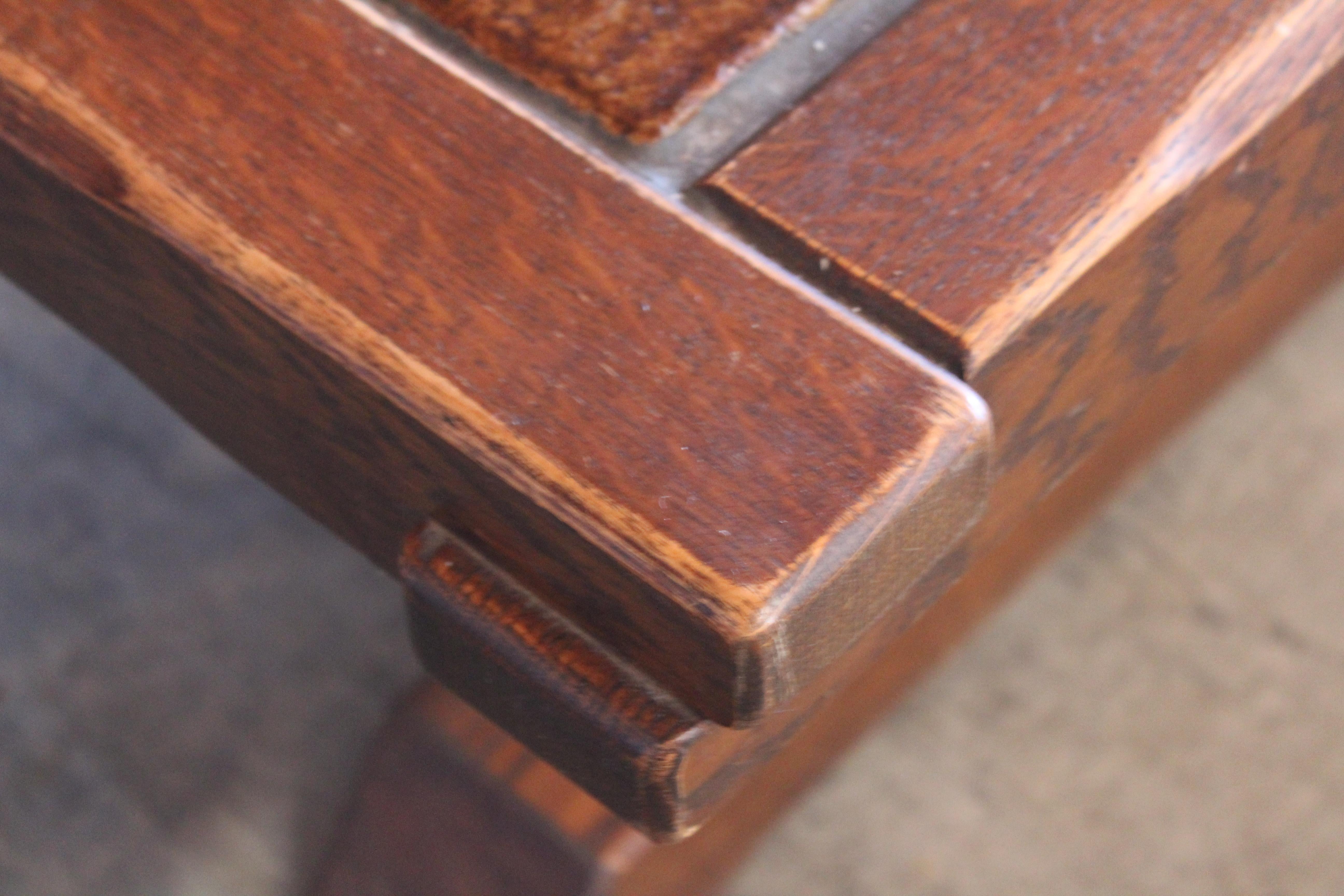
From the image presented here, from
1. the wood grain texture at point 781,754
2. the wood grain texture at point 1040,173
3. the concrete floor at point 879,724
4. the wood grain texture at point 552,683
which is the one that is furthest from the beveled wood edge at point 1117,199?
the concrete floor at point 879,724

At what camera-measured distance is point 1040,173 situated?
424 mm

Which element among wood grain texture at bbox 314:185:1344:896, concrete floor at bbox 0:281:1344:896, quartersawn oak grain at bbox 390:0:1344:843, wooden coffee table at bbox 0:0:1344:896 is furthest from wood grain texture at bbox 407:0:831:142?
concrete floor at bbox 0:281:1344:896

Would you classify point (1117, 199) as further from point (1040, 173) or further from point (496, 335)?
point (496, 335)

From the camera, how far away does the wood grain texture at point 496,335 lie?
1.17 ft

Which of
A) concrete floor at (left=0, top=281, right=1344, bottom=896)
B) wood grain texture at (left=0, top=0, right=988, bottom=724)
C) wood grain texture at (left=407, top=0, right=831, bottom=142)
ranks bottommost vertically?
concrete floor at (left=0, top=281, right=1344, bottom=896)

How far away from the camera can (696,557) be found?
1.13 feet

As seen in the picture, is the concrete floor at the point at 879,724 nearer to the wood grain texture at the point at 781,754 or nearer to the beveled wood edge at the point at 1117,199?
the wood grain texture at the point at 781,754

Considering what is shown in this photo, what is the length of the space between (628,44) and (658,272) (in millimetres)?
106

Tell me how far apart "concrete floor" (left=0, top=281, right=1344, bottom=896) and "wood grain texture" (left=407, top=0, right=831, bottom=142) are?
2.01 ft

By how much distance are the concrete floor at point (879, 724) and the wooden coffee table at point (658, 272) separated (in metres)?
0.48

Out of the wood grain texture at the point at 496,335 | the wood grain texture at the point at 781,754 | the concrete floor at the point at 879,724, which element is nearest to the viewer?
the wood grain texture at the point at 496,335

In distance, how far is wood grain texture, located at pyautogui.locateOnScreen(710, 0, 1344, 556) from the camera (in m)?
0.41

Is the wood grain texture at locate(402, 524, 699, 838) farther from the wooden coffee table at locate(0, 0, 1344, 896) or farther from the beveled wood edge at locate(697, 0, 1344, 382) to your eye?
the beveled wood edge at locate(697, 0, 1344, 382)

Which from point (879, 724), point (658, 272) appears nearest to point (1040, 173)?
point (658, 272)
